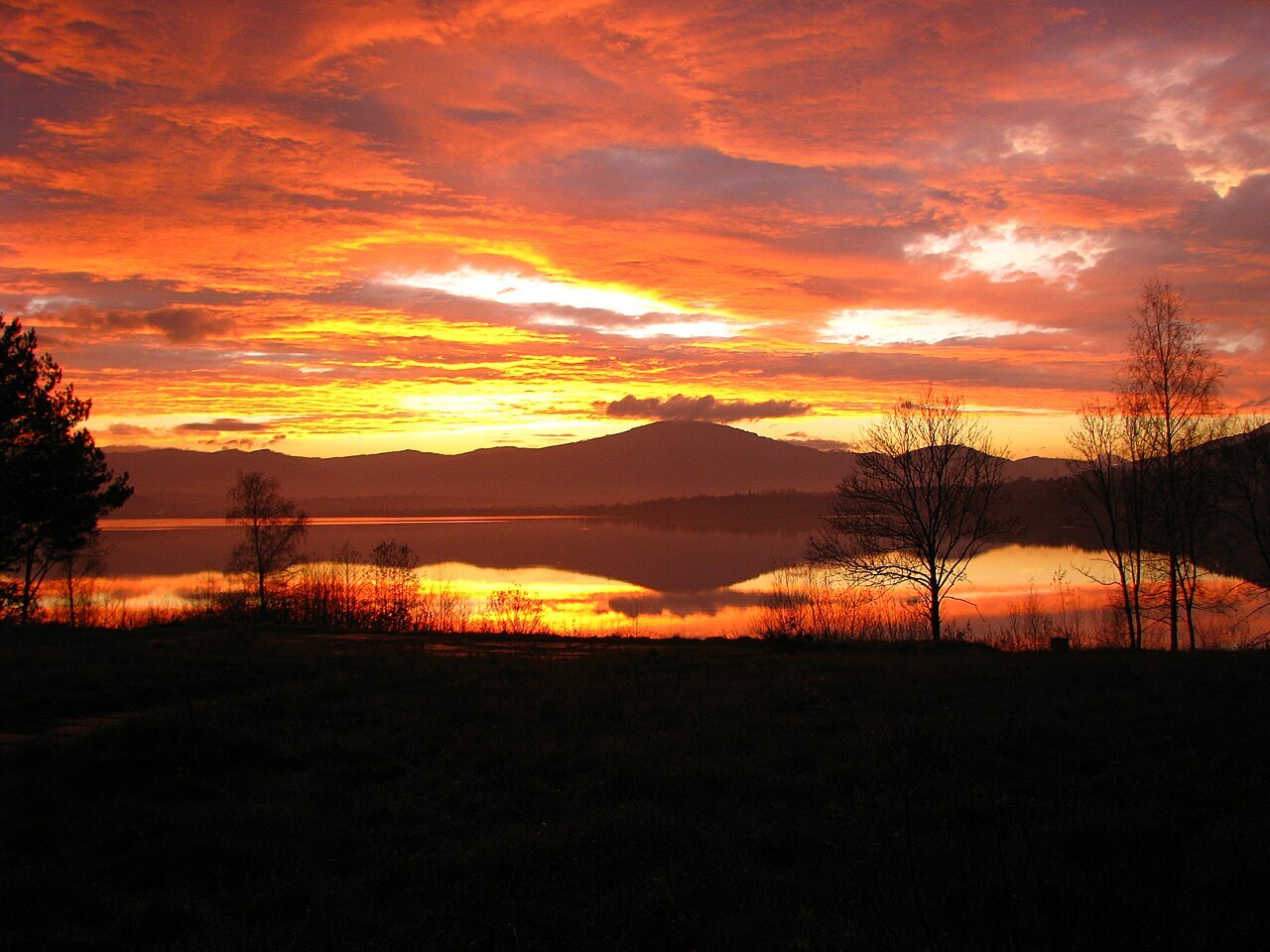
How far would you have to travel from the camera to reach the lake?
33344 millimetres

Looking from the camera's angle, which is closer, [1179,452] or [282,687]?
[282,687]

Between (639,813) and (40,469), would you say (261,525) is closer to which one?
(40,469)

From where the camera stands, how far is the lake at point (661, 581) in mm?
33344

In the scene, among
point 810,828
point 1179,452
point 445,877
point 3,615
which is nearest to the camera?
point 445,877

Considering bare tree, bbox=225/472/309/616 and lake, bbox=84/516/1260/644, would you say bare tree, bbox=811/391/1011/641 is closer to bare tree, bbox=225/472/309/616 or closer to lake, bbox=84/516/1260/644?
lake, bbox=84/516/1260/644

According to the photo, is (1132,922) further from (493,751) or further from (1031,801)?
(493,751)

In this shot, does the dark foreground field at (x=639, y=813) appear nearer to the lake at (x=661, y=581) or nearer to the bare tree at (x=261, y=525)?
the lake at (x=661, y=581)

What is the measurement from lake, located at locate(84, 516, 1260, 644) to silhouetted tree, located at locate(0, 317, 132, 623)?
15783 millimetres

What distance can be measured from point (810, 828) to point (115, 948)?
4.99 m

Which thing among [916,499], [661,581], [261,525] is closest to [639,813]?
[916,499]

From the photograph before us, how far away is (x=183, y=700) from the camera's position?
11766mm

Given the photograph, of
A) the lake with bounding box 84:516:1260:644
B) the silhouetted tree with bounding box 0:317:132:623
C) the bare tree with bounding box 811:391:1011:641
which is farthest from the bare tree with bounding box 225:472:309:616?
the bare tree with bounding box 811:391:1011:641

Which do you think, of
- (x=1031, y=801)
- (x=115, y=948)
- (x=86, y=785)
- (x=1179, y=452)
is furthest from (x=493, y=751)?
(x=1179, y=452)

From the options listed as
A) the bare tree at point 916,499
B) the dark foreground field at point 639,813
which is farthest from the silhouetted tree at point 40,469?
the bare tree at point 916,499
